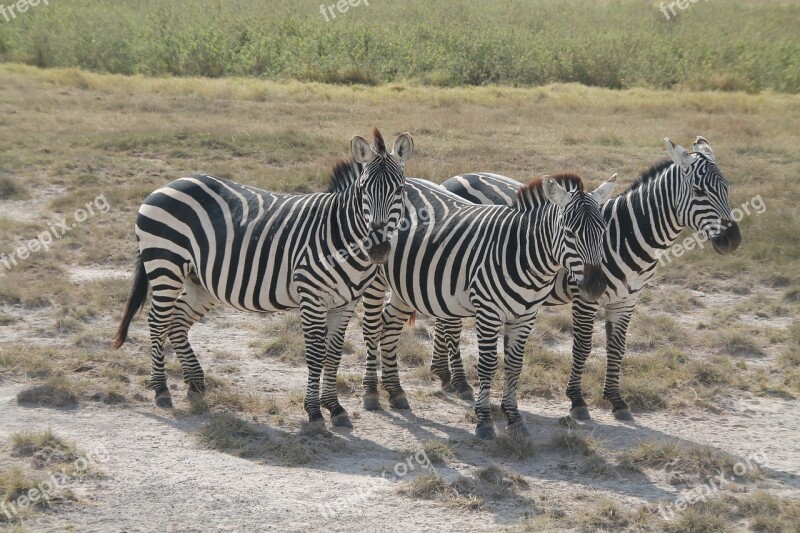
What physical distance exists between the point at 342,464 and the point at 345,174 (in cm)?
241

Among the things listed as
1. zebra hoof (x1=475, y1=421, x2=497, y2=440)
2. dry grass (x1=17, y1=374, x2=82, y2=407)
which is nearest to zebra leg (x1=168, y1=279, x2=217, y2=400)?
dry grass (x1=17, y1=374, x2=82, y2=407)

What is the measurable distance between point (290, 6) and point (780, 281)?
35056 millimetres

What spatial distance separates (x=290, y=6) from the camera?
42.4m

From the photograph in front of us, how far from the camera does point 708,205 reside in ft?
24.5

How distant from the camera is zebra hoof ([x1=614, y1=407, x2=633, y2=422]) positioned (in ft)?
25.9

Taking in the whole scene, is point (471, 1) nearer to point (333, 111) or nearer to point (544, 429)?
point (333, 111)

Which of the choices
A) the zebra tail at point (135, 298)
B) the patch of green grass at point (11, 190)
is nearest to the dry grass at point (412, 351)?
the zebra tail at point (135, 298)

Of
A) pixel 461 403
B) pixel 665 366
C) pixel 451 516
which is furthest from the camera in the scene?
pixel 665 366

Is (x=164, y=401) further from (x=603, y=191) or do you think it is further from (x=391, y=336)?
(x=603, y=191)

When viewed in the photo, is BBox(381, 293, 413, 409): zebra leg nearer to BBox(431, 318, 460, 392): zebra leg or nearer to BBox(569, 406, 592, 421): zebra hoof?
BBox(431, 318, 460, 392): zebra leg

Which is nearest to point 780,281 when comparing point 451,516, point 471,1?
point 451,516

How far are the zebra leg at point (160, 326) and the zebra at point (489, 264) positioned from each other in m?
1.74

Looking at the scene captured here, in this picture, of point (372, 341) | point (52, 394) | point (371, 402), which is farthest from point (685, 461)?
point (52, 394)

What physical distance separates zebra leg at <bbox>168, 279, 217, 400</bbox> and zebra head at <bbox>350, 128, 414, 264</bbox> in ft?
6.36
